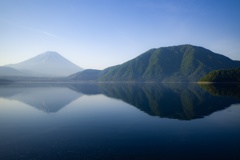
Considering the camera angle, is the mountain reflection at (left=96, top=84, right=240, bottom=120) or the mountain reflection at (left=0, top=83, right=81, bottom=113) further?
the mountain reflection at (left=0, top=83, right=81, bottom=113)

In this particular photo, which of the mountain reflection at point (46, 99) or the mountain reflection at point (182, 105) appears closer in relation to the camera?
the mountain reflection at point (182, 105)

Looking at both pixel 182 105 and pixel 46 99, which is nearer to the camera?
pixel 182 105

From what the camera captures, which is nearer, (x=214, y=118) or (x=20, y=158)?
(x=20, y=158)

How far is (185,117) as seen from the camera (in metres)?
54.7

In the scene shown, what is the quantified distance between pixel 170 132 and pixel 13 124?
3784 cm

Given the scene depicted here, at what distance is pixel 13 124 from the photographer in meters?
48.2

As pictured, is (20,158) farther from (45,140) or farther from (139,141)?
(139,141)

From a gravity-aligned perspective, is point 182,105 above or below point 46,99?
below

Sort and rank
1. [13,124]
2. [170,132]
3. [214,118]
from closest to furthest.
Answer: [170,132]
[13,124]
[214,118]

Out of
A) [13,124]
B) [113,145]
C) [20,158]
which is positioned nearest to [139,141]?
[113,145]

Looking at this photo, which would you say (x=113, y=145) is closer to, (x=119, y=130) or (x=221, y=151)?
(x=119, y=130)

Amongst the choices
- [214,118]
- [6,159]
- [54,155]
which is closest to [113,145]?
[54,155]

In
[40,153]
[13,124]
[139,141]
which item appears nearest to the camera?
[40,153]

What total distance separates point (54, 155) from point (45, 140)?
8.61 m
